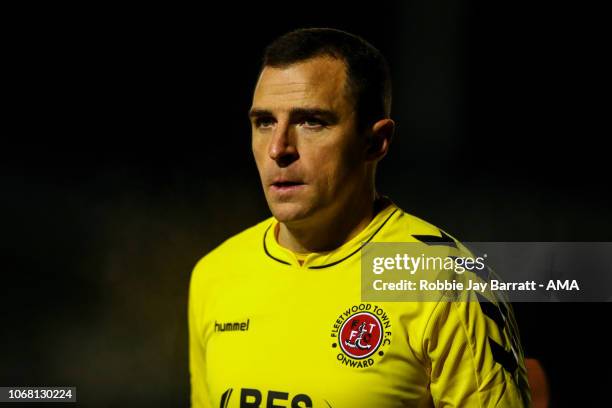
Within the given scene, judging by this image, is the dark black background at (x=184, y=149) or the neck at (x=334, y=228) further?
the dark black background at (x=184, y=149)

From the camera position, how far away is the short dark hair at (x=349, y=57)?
1.84 meters

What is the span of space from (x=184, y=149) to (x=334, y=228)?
4.41 ft

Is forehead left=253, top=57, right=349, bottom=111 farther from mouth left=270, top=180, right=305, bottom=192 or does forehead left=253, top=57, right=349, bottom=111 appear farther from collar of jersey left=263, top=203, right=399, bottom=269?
collar of jersey left=263, top=203, right=399, bottom=269

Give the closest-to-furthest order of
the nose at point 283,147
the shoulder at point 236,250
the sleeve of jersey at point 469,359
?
the sleeve of jersey at point 469,359
the nose at point 283,147
the shoulder at point 236,250

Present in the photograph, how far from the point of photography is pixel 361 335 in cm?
177

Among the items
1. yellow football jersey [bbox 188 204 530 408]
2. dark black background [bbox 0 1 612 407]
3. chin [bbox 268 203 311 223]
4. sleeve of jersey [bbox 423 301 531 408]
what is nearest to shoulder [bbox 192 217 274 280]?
yellow football jersey [bbox 188 204 530 408]

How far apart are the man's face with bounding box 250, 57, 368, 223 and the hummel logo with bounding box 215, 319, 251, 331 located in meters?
0.30

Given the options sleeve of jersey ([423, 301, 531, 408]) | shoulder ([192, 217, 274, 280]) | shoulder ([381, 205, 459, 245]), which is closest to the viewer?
sleeve of jersey ([423, 301, 531, 408])

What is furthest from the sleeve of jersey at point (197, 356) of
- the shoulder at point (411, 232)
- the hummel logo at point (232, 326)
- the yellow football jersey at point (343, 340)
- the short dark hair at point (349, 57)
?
the short dark hair at point (349, 57)

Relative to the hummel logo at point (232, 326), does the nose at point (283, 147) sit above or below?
above

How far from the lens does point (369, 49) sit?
6.27 feet

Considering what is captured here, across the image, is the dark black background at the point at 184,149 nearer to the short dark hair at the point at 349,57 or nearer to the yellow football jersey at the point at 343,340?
the yellow football jersey at the point at 343,340

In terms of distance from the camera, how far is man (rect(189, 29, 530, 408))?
1706 mm

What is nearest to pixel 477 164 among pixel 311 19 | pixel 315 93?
pixel 311 19
